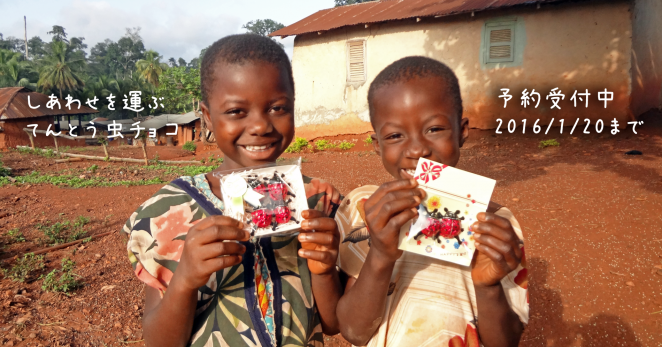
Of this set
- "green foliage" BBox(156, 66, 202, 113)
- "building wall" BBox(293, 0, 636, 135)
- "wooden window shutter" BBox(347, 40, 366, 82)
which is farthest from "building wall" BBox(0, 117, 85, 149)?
"wooden window shutter" BBox(347, 40, 366, 82)

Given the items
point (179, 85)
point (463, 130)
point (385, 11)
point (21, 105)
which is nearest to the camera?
point (463, 130)

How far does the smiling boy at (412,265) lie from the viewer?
131cm

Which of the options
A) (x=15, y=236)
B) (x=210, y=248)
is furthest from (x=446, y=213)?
(x=15, y=236)

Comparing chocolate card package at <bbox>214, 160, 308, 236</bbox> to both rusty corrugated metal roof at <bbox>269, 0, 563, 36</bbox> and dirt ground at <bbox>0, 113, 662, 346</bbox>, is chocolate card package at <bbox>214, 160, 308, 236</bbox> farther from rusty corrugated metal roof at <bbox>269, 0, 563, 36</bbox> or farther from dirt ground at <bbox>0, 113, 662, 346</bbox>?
rusty corrugated metal roof at <bbox>269, 0, 563, 36</bbox>

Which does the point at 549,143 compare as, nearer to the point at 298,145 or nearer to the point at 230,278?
the point at 298,145

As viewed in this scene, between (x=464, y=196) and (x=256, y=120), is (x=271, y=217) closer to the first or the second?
(x=256, y=120)

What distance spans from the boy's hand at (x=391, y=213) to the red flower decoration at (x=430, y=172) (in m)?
→ 0.05

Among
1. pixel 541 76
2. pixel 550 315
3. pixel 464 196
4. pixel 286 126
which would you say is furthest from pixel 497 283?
pixel 541 76

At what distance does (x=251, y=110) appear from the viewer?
1.45 m

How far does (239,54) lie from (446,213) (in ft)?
3.05

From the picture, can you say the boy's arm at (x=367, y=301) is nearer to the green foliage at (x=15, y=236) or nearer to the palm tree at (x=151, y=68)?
the green foliage at (x=15, y=236)

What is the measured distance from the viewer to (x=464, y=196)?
1338 millimetres

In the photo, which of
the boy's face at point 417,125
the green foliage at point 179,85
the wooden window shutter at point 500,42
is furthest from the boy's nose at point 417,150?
the green foliage at point 179,85

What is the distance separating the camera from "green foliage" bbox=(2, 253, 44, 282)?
14.3 feet
